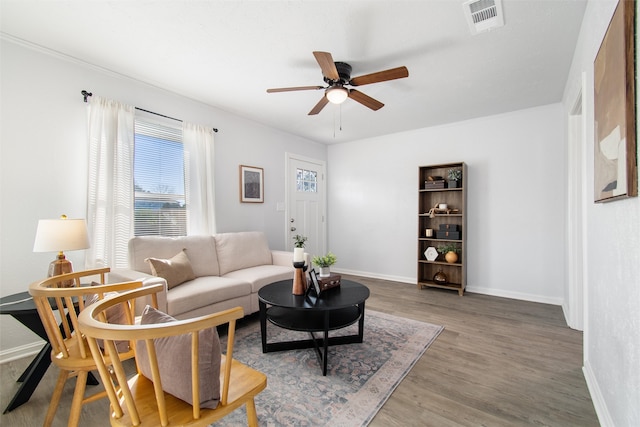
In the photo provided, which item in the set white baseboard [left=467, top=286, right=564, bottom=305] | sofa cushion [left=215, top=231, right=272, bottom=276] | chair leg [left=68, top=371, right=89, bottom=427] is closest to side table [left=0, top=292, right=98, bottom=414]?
chair leg [left=68, top=371, right=89, bottom=427]

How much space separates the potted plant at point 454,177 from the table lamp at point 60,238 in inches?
165

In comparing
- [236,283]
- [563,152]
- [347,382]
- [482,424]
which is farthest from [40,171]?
[563,152]

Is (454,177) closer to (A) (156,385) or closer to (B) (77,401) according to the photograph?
(A) (156,385)

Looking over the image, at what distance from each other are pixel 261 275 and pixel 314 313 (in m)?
0.93

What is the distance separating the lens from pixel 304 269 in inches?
96.3

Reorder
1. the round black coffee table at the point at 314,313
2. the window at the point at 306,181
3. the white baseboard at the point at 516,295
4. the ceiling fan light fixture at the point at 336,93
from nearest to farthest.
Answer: the round black coffee table at the point at 314,313, the ceiling fan light fixture at the point at 336,93, the white baseboard at the point at 516,295, the window at the point at 306,181

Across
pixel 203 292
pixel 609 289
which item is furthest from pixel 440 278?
pixel 203 292

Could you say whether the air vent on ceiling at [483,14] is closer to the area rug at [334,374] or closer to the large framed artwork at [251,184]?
the area rug at [334,374]

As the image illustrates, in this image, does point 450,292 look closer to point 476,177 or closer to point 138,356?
point 476,177

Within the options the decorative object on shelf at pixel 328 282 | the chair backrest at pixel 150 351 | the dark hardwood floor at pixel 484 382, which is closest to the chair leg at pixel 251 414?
the chair backrest at pixel 150 351

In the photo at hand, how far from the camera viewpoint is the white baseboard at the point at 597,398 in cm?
147

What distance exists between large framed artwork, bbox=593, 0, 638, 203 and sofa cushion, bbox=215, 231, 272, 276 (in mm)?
3190

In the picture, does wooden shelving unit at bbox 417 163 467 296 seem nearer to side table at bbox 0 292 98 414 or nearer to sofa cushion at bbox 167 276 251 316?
sofa cushion at bbox 167 276 251 316

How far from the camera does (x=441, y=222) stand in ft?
14.5
